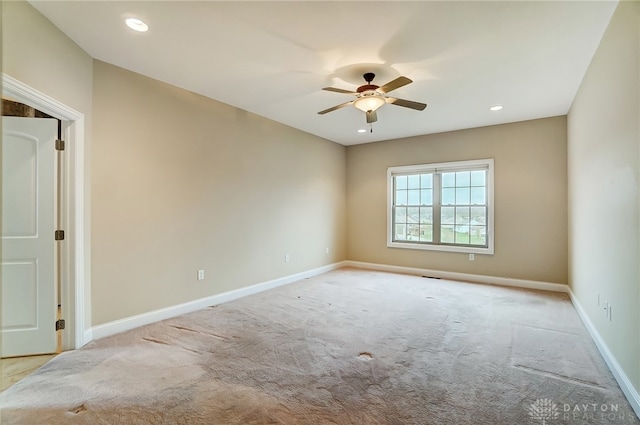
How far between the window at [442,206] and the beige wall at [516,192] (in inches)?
5.6

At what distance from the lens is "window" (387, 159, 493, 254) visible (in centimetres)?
561

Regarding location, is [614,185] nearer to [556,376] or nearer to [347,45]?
[556,376]

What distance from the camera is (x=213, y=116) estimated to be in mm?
4188

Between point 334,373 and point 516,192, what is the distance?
182 inches

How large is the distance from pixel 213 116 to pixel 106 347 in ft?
9.70

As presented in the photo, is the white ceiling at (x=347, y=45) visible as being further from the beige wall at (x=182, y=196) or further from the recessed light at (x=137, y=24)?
the beige wall at (x=182, y=196)

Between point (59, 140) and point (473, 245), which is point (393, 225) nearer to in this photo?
point (473, 245)

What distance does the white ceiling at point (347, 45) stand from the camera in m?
2.32

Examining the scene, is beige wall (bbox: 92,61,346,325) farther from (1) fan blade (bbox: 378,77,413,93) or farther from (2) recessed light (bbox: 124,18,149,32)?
(1) fan blade (bbox: 378,77,413,93)

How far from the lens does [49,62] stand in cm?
249

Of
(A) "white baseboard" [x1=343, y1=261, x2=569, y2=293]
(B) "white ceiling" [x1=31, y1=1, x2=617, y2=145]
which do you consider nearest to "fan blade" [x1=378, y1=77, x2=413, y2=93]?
(B) "white ceiling" [x1=31, y1=1, x2=617, y2=145]

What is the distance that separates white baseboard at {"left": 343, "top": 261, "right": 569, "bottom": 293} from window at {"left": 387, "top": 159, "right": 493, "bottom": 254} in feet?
1.50

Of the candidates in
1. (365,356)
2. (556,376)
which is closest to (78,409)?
(365,356)

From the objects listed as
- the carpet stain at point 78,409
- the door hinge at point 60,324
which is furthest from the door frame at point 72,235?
the carpet stain at point 78,409
